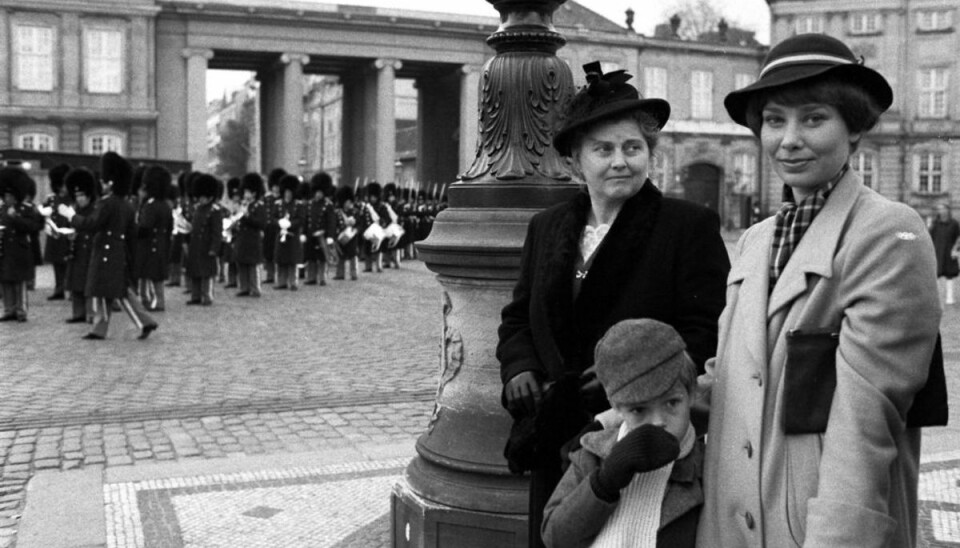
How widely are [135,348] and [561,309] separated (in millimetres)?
10062

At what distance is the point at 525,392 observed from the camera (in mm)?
3195

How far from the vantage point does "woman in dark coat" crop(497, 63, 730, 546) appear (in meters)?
3.04

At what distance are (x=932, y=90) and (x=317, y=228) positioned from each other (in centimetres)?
4407

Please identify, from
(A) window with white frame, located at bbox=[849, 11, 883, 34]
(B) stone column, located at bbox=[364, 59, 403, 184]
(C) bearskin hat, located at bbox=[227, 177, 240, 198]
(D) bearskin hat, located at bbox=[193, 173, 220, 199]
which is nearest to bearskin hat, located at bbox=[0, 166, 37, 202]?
(D) bearskin hat, located at bbox=[193, 173, 220, 199]

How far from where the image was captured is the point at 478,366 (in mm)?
4512

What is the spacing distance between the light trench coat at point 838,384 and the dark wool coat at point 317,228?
19.6 meters

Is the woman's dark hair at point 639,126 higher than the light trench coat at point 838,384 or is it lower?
higher

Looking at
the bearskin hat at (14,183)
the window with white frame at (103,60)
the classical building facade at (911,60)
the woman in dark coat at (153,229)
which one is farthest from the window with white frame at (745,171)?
the bearskin hat at (14,183)

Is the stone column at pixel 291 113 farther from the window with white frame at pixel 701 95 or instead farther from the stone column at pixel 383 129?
the window with white frame at pixel 701 95

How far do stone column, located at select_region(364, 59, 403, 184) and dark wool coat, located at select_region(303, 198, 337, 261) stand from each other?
101ft

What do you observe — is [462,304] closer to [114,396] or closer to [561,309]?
[561,309]

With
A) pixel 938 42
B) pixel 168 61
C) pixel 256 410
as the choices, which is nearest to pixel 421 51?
pixel 168 61

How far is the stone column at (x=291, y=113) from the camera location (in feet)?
165

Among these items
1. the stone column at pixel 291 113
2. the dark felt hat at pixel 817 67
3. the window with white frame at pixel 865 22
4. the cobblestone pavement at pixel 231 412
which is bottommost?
the cobblestone pavement at pixel 231 412
